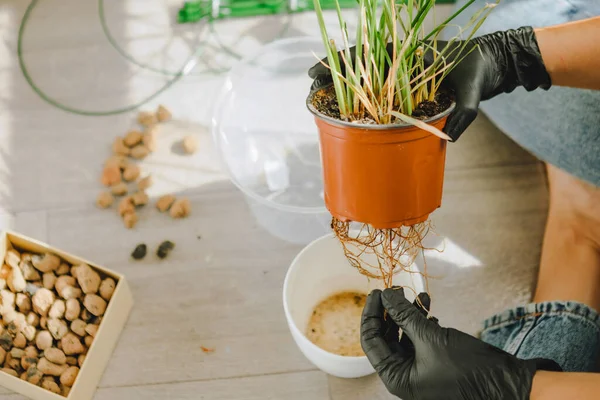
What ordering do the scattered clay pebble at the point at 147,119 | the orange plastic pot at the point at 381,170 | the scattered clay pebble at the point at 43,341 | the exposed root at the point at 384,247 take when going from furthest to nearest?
the scattered clay pebble at the point at 147,119, the scattered clay pebble at the point at 43,341, the exposed root at the point at 384,247, the orange plastic pot at the point at 381,170

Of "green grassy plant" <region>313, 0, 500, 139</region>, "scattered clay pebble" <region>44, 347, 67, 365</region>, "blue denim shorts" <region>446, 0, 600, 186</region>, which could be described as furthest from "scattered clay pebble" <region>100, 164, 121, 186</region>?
"blue denim shorts" <region>446, 0, 600, 186</region>

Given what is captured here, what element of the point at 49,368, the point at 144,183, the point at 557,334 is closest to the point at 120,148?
the point at 144,183

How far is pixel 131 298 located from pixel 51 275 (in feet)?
0.42

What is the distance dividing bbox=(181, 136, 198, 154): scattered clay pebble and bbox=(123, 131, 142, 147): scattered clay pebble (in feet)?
0.30

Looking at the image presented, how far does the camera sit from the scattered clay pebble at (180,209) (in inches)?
40.3

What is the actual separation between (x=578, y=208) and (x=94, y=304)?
0.79 metres

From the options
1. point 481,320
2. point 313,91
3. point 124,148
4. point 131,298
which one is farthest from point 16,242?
point 481,320

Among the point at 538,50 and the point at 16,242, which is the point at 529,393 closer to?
the point at 538,50

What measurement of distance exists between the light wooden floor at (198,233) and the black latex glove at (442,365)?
0.59 ft

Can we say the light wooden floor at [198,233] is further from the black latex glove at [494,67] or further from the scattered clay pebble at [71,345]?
the black latex glove at [494,67]

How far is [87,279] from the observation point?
0.85m

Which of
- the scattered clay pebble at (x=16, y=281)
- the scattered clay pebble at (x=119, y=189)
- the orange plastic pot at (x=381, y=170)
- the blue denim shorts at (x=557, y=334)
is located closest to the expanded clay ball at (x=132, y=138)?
the scattered clay pebble at (x=119, y=189)

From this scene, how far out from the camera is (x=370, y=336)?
686mm

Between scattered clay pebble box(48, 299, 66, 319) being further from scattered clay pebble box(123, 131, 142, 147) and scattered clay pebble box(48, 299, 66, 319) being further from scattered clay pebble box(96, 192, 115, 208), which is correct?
scattered clay pebble box(123, 131, 142, 147)
